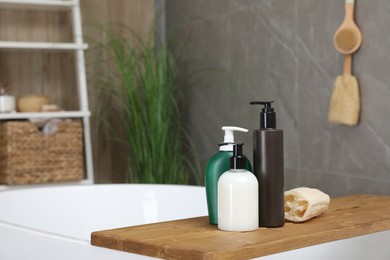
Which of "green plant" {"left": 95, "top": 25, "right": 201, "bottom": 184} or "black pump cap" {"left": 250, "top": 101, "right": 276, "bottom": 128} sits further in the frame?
"green plant" {"left": 95, "top": 25, "right": 201, "bottom": 184}

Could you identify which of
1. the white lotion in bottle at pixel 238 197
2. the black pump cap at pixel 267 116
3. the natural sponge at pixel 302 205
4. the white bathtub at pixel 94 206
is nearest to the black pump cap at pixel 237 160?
the white lotion in bottle at pixel 238 197

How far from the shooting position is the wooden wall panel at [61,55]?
3697 millimetres

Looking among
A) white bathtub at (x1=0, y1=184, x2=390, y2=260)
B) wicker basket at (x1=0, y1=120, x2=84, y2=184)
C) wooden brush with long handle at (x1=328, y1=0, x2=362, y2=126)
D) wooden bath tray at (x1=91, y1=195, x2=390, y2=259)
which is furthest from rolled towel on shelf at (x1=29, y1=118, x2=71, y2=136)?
wooden bath tray at (x1=91, y1=195, x2=390, y2=259)

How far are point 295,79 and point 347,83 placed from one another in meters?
0.41

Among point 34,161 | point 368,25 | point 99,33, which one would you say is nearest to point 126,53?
point 99,33

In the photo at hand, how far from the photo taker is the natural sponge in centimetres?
166

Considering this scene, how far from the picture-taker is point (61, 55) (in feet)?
12.6

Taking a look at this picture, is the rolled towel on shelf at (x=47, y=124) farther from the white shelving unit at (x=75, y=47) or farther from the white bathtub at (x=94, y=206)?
the white bathtub at (x=94, y=206)

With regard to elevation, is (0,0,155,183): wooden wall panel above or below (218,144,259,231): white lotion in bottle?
above

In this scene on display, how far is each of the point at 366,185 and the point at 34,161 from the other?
164 cm

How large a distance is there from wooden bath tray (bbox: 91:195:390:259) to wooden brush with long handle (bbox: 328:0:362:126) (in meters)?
0.81

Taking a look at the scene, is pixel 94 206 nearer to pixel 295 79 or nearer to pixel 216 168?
pixel 295 79

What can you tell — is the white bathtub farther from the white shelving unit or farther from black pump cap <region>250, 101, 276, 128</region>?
black pump cap <region>250, 101, 276, 128</region>

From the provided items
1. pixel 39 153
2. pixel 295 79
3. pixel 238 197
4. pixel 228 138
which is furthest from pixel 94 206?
pixel 238 197
